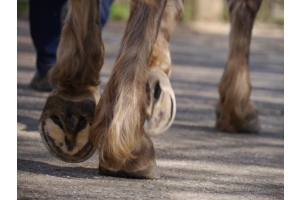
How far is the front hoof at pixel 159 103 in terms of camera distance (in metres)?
3.54

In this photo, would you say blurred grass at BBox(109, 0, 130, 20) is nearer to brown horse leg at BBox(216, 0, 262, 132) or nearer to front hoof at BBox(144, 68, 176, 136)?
brown horse leg at BBox(216, 0, 262, 132)

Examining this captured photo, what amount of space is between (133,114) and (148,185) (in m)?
0.26

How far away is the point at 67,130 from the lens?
8.87 ft

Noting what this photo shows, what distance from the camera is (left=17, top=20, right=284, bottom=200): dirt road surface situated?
2461mm

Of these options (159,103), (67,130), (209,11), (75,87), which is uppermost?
(75,87)

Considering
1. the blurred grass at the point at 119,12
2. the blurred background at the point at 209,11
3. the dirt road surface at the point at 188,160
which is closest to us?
the dirt road surface at the point at 188,160

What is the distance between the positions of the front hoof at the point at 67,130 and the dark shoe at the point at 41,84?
2122mm

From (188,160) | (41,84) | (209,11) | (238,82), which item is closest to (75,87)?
(188,160)

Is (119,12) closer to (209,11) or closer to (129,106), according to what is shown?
(209,11)

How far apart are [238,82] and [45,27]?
62.0 inches

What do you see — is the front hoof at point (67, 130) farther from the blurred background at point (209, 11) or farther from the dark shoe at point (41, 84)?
the blurred background at point (209, 11)

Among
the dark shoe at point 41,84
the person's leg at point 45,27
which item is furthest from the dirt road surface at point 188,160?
the person's leg at point 45,27

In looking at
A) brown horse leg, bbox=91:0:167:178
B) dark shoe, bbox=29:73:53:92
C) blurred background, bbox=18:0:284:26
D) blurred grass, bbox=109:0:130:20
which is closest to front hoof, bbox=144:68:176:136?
brown horse leg, bbox=91:0:167:178
